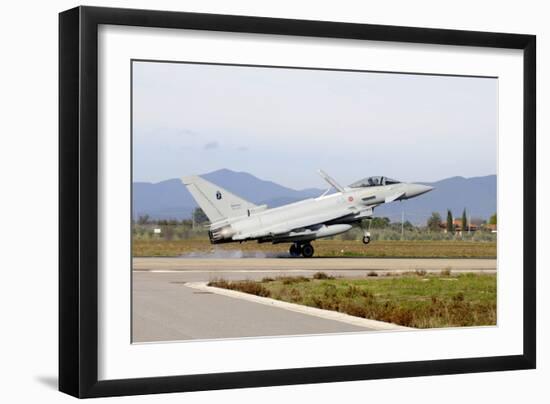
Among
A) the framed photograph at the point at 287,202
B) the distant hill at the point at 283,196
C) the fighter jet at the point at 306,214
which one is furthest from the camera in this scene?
the fighter jet at the point at 306,214

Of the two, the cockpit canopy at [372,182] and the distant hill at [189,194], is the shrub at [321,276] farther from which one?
the cockpit canopy at [372,182]

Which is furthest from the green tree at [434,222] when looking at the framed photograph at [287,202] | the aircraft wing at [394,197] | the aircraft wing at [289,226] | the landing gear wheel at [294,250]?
the landing gear wheel at [294,250]

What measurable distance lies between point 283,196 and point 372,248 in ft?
4.85

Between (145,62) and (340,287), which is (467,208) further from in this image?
(145,62)

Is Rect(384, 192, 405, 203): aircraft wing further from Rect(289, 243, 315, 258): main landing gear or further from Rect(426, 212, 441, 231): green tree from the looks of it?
Rect(289, 243, 315, 258): main landing gear

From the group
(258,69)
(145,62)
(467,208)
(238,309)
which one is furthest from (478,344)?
(145,62)

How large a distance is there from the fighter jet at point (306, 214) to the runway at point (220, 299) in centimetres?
32

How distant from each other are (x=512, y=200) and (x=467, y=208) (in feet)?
1.98

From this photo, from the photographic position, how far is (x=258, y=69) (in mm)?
13734

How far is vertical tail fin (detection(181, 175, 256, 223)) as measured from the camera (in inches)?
545

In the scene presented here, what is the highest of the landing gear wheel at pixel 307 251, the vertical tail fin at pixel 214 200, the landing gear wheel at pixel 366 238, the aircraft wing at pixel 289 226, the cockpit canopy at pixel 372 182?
the cockpit canopy at pixel 372 182

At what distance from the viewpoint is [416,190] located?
588 inches

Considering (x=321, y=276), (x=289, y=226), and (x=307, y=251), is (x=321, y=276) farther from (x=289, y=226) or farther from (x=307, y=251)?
(x=289, y=226)

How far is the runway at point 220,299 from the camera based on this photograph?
516 inches
